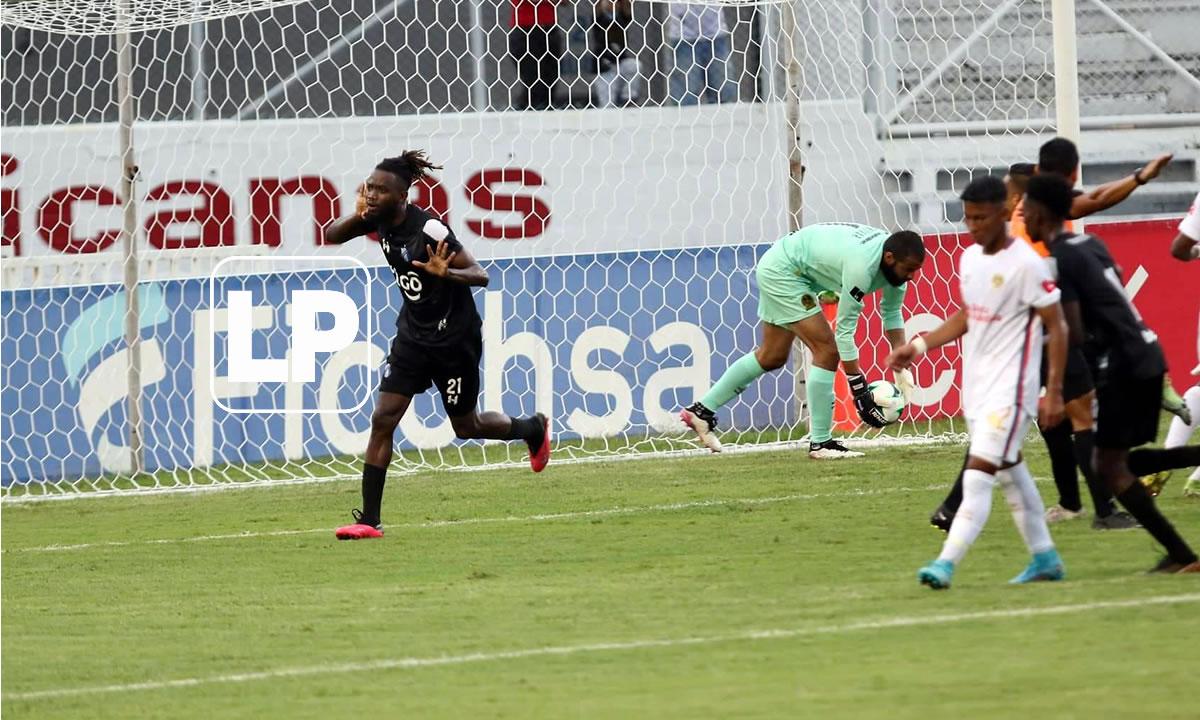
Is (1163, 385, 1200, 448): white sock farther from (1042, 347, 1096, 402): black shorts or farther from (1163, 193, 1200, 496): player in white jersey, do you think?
(1042, 347, 1096, 402): black shorts

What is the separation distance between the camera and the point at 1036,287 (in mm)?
6992

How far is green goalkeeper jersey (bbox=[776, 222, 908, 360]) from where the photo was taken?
1191cm

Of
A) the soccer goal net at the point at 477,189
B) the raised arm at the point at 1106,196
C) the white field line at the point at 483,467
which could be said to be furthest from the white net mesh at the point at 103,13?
the raised arm at the point at 1106,196

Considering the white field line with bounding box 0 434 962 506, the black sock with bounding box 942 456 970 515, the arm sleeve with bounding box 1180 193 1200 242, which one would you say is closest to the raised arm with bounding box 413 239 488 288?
the black sock with bounding box 942 456 970 515

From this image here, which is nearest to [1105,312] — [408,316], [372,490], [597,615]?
A: [597,615]

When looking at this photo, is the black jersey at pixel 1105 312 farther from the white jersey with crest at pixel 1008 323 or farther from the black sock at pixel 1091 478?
the black sock at pixel 1091 478

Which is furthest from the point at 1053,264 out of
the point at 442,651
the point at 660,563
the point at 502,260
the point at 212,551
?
the point at 502,260

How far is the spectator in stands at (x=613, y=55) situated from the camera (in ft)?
55.1

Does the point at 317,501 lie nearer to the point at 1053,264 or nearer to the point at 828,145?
the point at 1053,264

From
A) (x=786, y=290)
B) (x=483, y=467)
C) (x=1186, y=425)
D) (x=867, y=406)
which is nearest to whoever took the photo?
(x=1186, y=425)

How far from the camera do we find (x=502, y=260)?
47.5 feet

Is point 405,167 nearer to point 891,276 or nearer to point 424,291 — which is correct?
point 424,291

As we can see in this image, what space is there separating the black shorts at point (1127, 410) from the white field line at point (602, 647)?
33.6 inches

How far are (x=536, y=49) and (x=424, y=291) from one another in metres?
7.58
